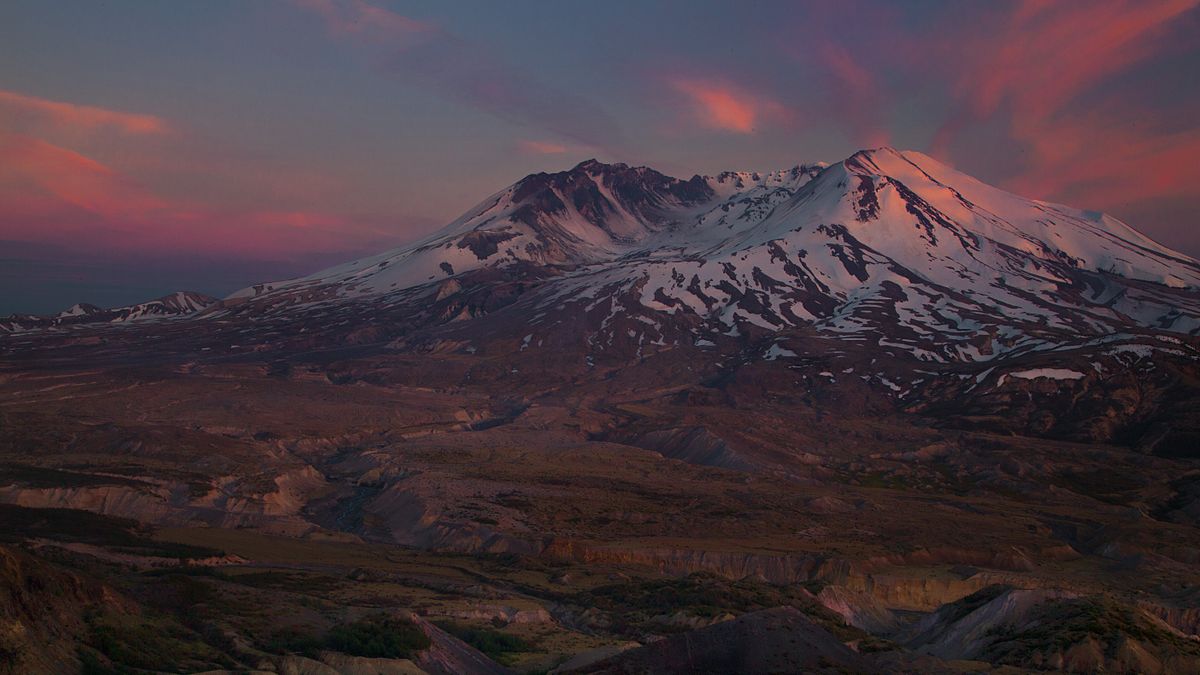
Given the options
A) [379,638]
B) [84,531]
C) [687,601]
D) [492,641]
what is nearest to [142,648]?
Result: [379,638]

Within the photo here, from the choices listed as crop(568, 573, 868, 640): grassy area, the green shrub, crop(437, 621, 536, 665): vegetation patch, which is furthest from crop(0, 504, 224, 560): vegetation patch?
crop(568, 573, 868, 640): grassy area

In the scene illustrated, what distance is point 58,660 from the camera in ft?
103

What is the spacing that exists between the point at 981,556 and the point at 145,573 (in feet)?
205

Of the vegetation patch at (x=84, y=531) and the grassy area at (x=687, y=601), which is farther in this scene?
the vegetation patch at (x=84, y=531)

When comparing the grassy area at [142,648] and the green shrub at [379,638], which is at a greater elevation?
the grassy area at [142,648]

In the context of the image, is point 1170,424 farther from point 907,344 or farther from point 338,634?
point 338,634

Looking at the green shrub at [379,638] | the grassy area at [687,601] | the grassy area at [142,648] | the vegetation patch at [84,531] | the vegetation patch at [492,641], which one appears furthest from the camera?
the vegetation patch at [84,531]

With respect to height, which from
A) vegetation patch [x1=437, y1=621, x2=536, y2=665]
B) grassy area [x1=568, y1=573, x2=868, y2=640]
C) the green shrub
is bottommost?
grassy area [x1=568, y1=573, x2=868, y2=640]

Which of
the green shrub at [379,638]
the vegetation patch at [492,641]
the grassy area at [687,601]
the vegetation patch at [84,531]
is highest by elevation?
the vegetation patch at [84,531]

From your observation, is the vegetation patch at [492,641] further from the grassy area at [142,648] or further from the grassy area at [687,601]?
the grassy area at [142,648]

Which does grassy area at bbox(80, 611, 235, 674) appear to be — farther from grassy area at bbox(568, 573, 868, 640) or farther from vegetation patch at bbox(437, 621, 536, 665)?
grassy area at bbox(568, 573, 868, 640)

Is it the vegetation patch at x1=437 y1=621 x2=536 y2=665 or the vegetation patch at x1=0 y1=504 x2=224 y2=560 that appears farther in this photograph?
the vegetation patch at x1=0 y1=504 x2=224 y2=560

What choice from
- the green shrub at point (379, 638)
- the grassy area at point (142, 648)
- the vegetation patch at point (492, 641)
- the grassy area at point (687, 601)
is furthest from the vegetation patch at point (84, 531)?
the grassy area at point (687, 601)

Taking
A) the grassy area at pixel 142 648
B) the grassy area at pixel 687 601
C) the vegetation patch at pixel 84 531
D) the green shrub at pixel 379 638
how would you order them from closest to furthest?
1. the grassy area at pixel 142 648
2. the green shrub at pixel 379 638
3. the grassy area at pixel 687 601
4. the vegetation patch at pixel 84 531
